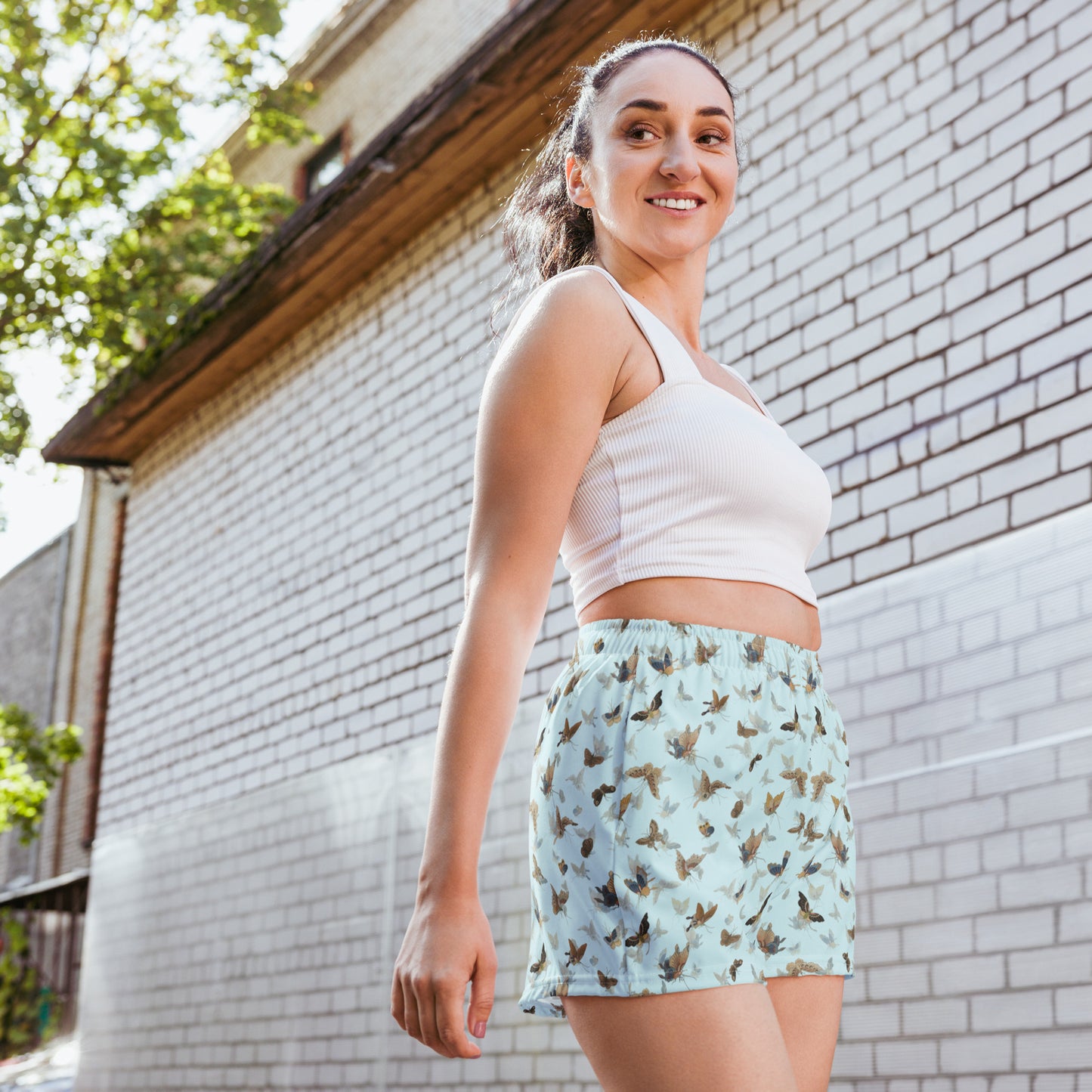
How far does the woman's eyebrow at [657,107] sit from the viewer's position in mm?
1985

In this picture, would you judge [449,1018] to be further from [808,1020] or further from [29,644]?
[29,644]

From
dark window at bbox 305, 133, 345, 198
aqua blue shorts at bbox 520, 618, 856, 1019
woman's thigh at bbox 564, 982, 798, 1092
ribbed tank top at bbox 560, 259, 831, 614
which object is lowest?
woman's thigh at bbox 564, 982, 798, 1092

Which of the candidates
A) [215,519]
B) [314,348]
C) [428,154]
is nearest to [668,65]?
[428,154]

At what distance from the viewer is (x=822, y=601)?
4781mm

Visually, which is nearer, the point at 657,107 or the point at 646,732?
the point at 646,732

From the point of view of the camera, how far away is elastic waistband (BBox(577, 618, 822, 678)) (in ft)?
5.32

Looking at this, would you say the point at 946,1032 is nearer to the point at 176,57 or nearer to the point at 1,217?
the point at 1,217

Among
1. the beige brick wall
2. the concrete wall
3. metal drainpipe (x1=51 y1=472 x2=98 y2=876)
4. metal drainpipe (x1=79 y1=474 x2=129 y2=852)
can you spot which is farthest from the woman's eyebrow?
the concrete wall

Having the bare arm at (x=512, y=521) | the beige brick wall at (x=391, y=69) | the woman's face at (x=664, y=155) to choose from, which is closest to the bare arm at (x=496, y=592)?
the bare arm at (x=512, y=521)

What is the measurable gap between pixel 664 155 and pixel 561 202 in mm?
364

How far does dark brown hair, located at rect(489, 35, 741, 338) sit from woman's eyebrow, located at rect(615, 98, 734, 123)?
1.8 inches

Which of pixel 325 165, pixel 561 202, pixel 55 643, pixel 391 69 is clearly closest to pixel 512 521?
pixel 561 202

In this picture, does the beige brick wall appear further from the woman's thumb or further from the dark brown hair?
the woman's thumb

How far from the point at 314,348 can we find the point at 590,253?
6.89 metres
